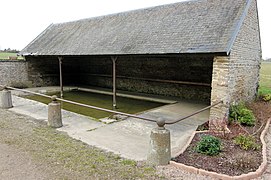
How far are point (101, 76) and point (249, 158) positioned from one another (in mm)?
11780

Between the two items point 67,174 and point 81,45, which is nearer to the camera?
point 67,174

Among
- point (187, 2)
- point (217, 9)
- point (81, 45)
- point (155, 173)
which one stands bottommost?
point (155, 173)

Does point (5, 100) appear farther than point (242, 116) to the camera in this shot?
Yes

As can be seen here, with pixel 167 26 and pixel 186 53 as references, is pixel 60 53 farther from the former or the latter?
pixel 186 53

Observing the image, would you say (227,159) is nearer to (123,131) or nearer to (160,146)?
(160,146)

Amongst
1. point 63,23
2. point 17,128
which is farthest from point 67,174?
point 63,23

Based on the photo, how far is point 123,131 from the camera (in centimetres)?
547

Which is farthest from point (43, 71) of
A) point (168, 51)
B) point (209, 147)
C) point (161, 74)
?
point (209, 147)

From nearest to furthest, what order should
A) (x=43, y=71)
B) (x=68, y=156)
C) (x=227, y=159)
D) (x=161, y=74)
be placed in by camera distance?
(x=227, y=159) → (x=68, y=156) → (x=161, y=74) → (x=43, y=71)

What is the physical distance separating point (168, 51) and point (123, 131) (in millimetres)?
2779

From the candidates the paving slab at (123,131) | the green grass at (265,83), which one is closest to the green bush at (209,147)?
the paving slab at (123,131)

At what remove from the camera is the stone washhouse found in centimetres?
579

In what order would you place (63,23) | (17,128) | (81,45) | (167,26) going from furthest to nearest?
(63,23)
(81,45)
(167,26)
(17,128)

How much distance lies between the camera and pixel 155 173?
3332 mm
